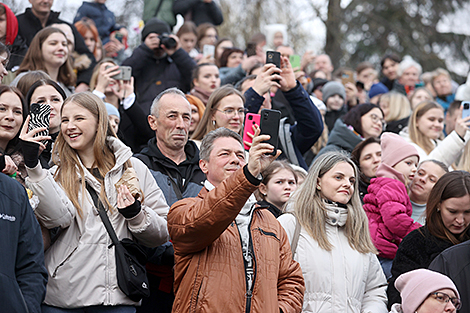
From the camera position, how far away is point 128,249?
4211 mm

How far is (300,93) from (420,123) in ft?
6.96

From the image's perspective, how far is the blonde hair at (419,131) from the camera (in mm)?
7453

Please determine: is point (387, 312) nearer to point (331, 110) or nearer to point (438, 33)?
point (331, 110)

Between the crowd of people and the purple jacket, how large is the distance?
12mm

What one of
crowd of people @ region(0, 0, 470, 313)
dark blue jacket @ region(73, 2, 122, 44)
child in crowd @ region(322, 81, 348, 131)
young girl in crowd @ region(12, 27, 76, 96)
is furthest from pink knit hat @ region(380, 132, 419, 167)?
dark blue jacket @ region(73, 2, 122, 44)

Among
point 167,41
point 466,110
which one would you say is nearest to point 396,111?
point 466,110

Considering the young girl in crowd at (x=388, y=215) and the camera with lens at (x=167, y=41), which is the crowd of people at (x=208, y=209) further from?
the camera with lens at (x=167, y=41)

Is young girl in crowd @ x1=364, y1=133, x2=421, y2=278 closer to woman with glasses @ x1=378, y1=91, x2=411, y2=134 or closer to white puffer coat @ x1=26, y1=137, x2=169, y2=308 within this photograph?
white puffer coat @ x1=26, y1=137, x2=169, y2=308

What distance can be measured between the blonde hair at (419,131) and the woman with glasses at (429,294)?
11.3 ft

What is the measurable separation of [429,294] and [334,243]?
31.5 inches

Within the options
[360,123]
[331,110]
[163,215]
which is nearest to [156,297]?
[163,215]

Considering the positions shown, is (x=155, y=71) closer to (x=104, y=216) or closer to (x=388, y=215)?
(x=388, y=215)

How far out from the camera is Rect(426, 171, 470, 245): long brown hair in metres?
4.77

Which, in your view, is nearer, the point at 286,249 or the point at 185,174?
the point at 286,249
